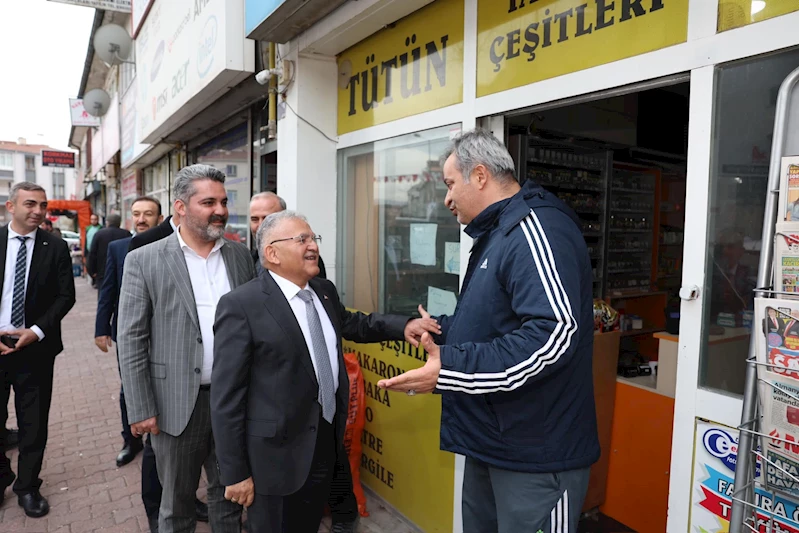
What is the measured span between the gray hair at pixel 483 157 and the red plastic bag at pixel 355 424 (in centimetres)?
212

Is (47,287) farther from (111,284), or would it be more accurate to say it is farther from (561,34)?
(561,34)

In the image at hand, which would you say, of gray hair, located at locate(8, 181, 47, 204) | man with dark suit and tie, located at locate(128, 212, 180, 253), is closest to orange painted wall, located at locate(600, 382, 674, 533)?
man with dark suit and tie, located at locate(128, 212, 180, 253)

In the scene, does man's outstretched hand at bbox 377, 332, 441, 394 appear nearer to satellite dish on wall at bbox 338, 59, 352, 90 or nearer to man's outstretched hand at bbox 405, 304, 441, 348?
man's outstretched hand at bbox 405, 304, 441, 348

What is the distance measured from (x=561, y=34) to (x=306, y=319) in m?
1.73

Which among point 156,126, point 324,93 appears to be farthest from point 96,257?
point 324,93

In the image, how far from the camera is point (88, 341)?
31.1 feet

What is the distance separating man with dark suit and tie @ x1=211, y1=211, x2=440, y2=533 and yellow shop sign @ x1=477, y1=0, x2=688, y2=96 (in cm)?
136

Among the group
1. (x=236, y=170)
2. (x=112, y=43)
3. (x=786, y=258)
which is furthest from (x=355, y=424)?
(x=112, y=43)

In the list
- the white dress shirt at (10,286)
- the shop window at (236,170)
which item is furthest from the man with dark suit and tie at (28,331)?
the shop window at (236,170)

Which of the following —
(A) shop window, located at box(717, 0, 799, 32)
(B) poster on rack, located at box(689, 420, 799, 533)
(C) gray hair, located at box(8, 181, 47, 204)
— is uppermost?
(A) shop window, located at box(717, 0, 799, 32)

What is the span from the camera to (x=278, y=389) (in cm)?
221

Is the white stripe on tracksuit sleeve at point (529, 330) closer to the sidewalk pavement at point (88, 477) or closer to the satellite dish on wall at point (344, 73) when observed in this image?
the sidewalk pavement at point (88, 477)

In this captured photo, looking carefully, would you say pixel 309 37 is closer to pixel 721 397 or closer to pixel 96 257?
pixel 721 397

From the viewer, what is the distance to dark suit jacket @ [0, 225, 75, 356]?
369 centimetres
